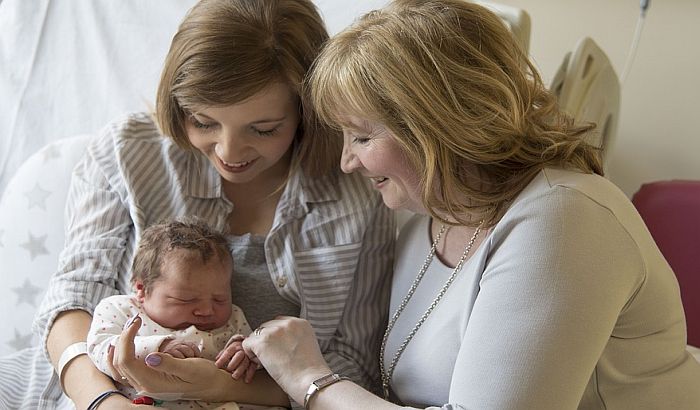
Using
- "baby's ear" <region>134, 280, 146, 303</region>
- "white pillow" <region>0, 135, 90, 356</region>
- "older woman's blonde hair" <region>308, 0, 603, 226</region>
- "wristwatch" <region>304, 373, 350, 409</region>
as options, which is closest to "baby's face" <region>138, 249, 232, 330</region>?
"baby's ear" <region>134, 280, 146, 303</region>

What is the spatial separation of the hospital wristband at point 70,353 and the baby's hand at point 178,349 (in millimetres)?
192

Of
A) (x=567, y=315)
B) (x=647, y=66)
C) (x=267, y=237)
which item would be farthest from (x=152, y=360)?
(x=647, y=66)

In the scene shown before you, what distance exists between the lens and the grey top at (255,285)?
1.71m

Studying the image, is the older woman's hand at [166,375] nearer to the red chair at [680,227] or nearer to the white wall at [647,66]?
the red chair at [680,227]

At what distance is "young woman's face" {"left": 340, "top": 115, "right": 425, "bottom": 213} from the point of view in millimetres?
1397

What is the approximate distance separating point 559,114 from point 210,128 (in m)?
0.61

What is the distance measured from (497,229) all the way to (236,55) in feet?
1.79

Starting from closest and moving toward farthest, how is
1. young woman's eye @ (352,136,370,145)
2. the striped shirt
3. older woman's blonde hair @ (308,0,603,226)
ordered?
older woman's blonde hair @ (308,0,603,226)
young woman's eye @ (352,136,370,145)
the striped shirt

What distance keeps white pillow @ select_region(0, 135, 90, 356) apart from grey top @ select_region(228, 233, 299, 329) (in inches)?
17.7

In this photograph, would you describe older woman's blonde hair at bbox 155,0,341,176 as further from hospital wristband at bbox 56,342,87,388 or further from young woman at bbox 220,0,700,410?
hospital wristband at bbox 56,342,87,388

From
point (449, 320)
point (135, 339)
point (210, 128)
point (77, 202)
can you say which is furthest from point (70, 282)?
point (449, 320)

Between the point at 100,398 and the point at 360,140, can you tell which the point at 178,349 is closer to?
the point at 100,398

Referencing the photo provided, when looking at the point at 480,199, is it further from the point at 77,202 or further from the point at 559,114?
the point at 77,202

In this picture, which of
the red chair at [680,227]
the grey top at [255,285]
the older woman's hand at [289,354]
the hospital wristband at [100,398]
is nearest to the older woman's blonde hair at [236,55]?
the grey top at [255,285]
